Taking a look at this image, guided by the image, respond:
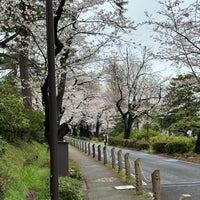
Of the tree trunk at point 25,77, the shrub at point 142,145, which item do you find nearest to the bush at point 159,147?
the shrub at point 142,145

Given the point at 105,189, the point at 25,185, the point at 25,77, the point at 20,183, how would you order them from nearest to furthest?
the point at 20,183, the point at 25,185, the point at 105,189, the point at 25,77

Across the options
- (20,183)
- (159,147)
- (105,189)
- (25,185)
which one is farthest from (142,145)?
(20,183)

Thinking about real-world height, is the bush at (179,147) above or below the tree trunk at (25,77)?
below

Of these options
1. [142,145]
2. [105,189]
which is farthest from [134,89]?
[105,189]

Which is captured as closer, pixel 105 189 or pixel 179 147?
pixel 105 189

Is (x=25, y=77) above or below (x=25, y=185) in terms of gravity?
above

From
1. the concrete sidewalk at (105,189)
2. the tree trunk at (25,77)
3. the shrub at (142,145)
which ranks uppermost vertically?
the tree trunk at (25,77)

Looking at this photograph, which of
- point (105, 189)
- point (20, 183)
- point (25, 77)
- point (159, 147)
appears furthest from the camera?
point (159, 147)

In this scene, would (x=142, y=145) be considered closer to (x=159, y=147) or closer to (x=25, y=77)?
(x=159, y=147)

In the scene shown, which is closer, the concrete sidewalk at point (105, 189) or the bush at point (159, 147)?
the concrete sidewalk at point (105, 189)

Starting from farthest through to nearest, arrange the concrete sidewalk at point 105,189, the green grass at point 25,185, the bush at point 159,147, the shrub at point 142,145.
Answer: the shrub at point 142,145 < the bush at point 159,147 < the concrete sidewalk at point 105,189 < the green grass at point 25,185

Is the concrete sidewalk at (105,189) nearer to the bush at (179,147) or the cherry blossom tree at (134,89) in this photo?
the bush at (179,147)

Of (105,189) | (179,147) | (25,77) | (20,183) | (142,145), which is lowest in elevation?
(105,189)

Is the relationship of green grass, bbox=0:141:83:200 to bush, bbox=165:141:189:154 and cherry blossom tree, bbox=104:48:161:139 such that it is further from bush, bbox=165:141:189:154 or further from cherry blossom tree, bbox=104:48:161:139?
cherry blossom tree, bbox=104:48:161:139
